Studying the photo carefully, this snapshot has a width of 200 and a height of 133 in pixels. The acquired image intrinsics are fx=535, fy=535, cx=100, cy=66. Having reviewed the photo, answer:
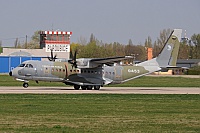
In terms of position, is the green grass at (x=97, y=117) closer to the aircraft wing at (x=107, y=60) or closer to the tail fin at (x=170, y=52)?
the aircraft wing at (x=107, y=60)

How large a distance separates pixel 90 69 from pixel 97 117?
25740 mm

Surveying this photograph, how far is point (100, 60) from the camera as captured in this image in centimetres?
4700

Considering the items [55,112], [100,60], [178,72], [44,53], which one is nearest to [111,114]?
[55,112]

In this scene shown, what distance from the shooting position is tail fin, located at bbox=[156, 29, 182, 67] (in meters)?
51.1

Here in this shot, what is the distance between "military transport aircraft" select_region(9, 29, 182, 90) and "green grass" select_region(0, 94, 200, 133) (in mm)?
16186

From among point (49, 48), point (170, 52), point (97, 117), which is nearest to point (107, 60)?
point (170, 52)

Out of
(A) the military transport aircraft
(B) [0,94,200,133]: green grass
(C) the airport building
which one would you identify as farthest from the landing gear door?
(C) the airport building

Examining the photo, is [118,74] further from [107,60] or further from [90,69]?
[107,60]

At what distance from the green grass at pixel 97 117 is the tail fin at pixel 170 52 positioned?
66.5ft

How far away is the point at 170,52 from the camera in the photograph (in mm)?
51438

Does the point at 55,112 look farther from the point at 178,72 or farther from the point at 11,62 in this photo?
the point at 178,72

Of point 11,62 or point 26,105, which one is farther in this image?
point 11,62

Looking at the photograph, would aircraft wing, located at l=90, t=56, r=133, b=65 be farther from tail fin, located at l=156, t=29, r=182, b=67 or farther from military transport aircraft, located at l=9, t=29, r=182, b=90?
tail fin, located at l=156, t=29, r=182, b=67

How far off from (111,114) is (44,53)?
93.7 m
